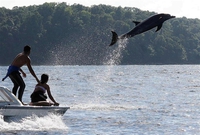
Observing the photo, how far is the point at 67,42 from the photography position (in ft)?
553

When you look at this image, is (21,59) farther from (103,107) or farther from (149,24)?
(103,107)

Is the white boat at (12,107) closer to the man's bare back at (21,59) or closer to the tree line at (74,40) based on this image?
the man's bare back at (21,59)

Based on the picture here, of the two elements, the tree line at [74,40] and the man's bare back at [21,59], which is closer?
the man's bare back at [21,59]

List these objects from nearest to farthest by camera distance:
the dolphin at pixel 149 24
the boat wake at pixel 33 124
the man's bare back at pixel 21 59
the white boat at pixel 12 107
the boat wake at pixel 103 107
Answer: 1. the dolphin at pixel 149 24
2. the white boat at pixel 12 107
3. the boat wake at pixel 33 124
4. the man's bare back at pixel 21 59
5. the boat wake at pixel 103 107

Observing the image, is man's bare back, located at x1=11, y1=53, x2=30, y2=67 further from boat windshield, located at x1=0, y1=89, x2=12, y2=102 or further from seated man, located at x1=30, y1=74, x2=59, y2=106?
boat windshield, located at x1=0, y1=89, x2=12, y2=102

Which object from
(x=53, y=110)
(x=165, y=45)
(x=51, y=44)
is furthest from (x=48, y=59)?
(x=53, y=110)

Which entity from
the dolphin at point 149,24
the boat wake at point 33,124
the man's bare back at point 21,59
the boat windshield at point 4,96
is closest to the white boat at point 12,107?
the boat windshield at point 4,96

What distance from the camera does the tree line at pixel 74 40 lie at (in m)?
162

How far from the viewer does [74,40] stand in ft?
561

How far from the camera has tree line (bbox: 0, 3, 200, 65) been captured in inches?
6378

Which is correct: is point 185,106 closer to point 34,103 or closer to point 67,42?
point 34,103

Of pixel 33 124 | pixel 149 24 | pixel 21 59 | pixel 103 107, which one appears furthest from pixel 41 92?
pixel 103 107

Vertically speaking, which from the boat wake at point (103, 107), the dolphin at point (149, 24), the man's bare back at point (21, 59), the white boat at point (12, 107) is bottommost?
the boat wake at point (103, 107)

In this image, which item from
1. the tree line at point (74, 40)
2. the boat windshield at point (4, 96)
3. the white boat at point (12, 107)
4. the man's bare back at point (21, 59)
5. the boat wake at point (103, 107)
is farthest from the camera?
the tree line at point (74, 40)
